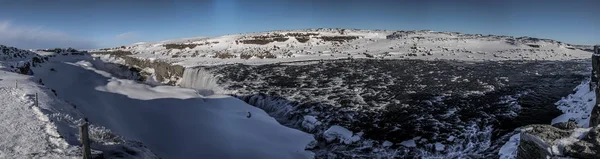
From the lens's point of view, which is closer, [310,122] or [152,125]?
[310,122]

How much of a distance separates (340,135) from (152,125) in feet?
28.9

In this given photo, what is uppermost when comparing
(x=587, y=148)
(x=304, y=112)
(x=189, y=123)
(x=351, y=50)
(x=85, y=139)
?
(x=351, y=50)

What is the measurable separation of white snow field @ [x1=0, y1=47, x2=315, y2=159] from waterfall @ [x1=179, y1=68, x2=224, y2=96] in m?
1.66

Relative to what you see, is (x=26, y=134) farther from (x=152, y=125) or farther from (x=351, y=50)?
(x=351, y=50)

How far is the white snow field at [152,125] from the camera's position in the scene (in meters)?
8.80

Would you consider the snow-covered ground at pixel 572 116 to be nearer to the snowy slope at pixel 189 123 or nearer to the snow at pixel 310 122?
the snowy slope at pixel 189 123

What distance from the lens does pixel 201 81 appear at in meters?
27.9

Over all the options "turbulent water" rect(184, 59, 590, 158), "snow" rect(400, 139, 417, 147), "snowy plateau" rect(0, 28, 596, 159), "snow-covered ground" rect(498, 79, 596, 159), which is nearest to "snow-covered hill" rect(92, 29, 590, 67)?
"snowy plateau" rect(0, 28, 596, 159)

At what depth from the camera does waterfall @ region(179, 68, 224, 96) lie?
→ 23.9 m

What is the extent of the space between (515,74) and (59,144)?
26103 millimetres

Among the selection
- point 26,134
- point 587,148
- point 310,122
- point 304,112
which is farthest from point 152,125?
point 587,148

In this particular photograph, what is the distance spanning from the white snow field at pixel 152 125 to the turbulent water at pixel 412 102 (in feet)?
4.70

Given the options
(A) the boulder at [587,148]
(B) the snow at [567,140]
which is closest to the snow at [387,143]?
(B) the snow at [567,140]

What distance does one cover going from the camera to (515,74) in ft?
79.0
